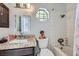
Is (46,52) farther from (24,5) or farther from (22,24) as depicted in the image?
(24,5)

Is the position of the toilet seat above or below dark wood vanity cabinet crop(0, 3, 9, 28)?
below

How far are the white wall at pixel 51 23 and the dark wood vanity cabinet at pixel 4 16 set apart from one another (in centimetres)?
4

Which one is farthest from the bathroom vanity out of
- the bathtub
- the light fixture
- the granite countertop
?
the light fixture

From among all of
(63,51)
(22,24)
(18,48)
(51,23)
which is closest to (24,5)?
(22,24)

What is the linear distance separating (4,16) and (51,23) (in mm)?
489

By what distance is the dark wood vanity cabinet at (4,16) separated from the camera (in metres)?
1.32

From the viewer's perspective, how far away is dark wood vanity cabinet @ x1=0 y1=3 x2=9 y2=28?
1.32 meters

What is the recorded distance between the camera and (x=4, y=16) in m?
1.32

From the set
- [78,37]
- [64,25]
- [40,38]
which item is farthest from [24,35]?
[78,37]

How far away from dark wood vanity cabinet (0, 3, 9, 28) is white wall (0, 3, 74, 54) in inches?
1.6

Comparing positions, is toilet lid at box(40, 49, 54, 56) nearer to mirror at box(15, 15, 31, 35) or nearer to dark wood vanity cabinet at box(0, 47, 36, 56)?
dark wood vanity cabinet at box(0, 47, 36, 56)

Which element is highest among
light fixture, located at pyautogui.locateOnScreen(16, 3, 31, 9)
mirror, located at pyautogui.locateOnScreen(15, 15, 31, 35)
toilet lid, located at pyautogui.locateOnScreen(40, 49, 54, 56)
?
light fixture, located at pyautogui.locateOnScreen(16, 3, 31, 9)

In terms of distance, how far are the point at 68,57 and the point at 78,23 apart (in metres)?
0.37

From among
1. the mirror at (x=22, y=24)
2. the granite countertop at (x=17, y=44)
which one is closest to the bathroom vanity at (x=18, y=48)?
the granite countertop at (x=17, y=44)
